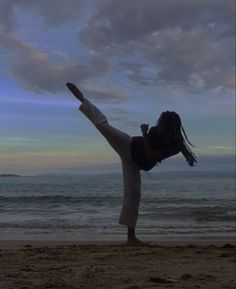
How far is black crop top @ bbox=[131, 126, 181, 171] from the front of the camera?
18.4 ft

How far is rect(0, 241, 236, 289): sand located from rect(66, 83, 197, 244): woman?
2.08 ft

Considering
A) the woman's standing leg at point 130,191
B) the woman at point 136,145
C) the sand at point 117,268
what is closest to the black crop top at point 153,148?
the woman at point 136,145

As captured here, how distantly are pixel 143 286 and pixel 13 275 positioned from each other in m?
1.25

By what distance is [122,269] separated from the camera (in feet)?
16.5

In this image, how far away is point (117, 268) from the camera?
5.05 meters

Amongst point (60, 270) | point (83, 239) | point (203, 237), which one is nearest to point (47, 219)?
point (83, 239)

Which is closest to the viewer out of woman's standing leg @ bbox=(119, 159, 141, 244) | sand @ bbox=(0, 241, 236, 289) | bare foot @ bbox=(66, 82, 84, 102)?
sand @ bbox=(0, 241, 236, 289)

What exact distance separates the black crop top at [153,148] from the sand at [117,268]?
1.10 metres

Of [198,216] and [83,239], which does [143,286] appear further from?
[198,216]

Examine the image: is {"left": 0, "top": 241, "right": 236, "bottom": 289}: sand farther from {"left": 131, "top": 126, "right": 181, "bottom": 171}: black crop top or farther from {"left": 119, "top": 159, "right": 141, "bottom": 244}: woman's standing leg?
{"left": 131, "top": 126, "right": 181, "bottom": 171}: black crop top

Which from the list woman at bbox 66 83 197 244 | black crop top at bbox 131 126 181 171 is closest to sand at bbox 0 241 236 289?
woman at bbox 66 83 197 244

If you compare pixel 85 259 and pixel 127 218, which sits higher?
pixel 127 218

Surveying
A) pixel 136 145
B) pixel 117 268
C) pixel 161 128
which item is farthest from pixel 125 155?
pixel 117 268

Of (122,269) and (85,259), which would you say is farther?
(85,259)
